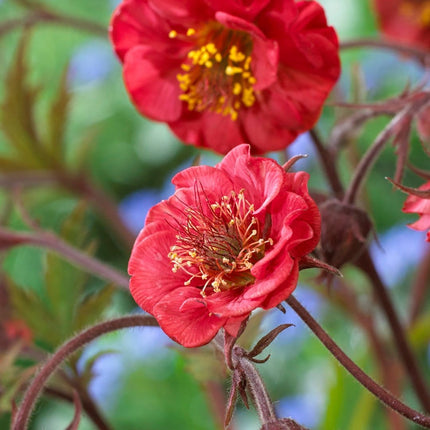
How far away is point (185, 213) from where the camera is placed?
0.34 m

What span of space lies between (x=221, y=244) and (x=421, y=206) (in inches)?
3.5

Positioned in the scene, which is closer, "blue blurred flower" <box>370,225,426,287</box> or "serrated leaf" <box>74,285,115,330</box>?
"serrated leaf" <box>74,285,115,330</box>

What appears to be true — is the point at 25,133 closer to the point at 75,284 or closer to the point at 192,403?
A: the point at 75,284

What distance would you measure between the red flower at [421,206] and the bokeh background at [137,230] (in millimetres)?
146

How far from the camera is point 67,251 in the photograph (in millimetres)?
464

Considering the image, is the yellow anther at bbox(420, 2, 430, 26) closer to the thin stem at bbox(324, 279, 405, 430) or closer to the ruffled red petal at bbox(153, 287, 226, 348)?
the thin stem at bbox(324, 279, 405, 430)

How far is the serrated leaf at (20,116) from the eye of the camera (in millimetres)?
622

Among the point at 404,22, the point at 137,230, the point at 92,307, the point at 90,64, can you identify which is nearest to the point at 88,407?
the point at 92,307

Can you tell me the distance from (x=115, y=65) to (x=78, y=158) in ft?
1.54

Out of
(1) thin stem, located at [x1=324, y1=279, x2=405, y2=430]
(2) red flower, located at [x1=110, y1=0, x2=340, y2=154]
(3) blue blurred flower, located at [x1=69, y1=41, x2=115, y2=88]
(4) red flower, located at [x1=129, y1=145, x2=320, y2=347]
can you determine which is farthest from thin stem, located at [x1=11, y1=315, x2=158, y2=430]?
(3) blue blurred flower, located at [x1=69, y1=41, x2=115, y2=88]

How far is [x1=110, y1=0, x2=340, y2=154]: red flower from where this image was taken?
388 millimetres

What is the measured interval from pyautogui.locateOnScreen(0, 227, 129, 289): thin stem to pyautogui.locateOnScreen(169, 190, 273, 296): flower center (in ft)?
0.32

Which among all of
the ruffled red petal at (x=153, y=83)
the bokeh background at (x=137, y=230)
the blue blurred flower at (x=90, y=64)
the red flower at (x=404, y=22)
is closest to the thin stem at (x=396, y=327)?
the bokeh background at (x=137, y=230)

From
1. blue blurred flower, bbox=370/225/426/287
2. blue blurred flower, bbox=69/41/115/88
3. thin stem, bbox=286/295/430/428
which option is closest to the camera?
thin stem, bbox=286/295/430/428
